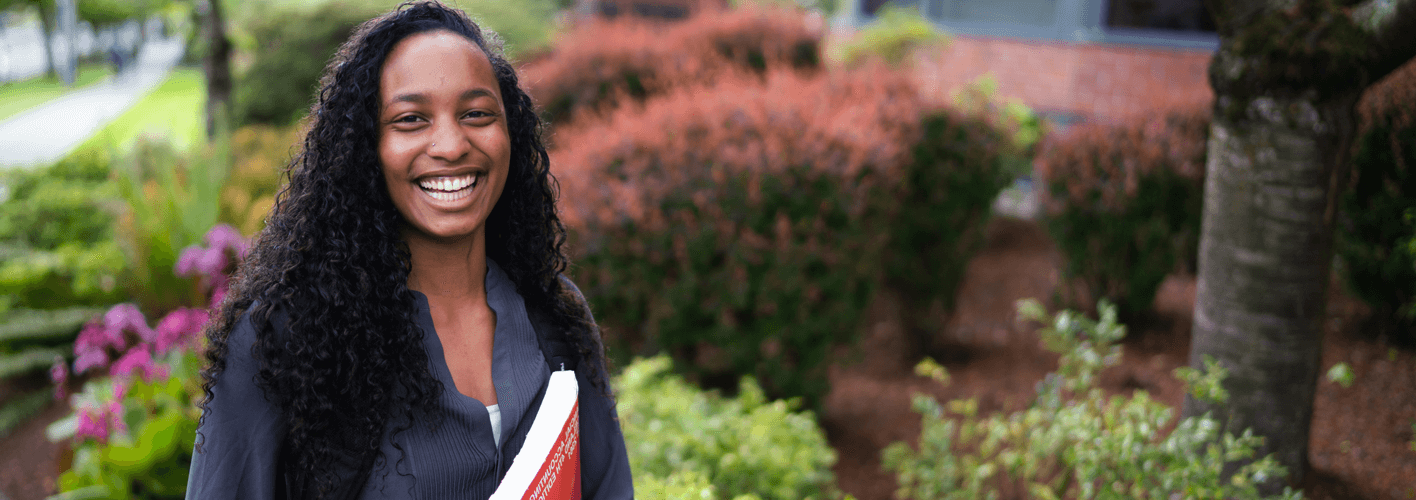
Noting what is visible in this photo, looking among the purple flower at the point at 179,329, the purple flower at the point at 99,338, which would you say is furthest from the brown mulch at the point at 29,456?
the purple flower at the point at 179,329

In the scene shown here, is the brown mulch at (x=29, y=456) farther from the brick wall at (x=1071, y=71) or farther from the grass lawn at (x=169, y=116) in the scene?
A: the brick wall at (x=1071, y=71)

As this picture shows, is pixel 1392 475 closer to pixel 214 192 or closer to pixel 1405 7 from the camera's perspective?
pixel 1405 7

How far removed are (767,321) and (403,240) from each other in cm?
252

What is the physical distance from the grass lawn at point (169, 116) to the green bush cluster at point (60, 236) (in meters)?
0.60

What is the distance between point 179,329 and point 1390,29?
4407mm

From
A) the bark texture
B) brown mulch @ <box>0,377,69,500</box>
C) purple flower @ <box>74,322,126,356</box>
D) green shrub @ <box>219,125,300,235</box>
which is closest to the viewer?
the bark texture

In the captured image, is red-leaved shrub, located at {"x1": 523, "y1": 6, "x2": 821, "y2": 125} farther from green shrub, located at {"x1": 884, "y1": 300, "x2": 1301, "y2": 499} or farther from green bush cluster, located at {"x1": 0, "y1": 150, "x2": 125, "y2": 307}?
green shrub, located at {"x1": 884, "y1": 300, "x2": 1301, "y2": 499}

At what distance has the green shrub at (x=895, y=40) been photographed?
360 inches

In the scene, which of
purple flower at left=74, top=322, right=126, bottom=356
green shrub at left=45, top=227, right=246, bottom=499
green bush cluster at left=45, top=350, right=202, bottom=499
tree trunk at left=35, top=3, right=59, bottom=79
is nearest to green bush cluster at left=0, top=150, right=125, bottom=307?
tree trunk at left=35, top=3, right=59, bottom=79

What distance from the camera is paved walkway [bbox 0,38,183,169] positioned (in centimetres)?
740

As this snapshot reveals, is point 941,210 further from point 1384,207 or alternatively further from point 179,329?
point 179,329

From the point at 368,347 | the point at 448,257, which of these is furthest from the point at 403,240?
the point at 368,347

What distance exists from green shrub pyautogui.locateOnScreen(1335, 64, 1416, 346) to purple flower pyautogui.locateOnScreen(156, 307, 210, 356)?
481cm

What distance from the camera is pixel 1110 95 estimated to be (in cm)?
951
